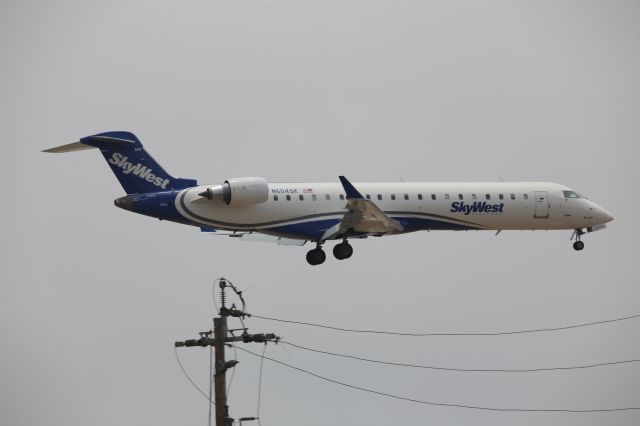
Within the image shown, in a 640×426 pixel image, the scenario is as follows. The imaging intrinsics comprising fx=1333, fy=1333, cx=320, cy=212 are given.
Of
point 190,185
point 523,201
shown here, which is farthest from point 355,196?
point 523,201

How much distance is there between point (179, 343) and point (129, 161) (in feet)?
43.8

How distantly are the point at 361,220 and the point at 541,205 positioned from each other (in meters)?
8.53

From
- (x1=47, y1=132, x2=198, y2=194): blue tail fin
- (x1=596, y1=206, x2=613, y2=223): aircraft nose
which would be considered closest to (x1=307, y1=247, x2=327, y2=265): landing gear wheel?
(x1=47, y1=132, x2=198, y2=194): blue tail fin

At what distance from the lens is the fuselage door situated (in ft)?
168

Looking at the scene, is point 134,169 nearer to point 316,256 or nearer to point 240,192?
point 240,192

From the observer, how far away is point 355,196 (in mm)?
45094

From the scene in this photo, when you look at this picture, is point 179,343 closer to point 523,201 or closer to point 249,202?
point 249,202

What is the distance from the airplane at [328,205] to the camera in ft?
148

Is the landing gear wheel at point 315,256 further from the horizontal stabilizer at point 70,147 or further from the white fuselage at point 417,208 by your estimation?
the horizontal stabilizer at point 70,147

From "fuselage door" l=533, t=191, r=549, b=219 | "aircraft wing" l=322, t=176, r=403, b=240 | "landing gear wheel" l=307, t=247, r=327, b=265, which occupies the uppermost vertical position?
"fuselage door" l=533, t=191, r=549, b=219

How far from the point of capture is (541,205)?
169 ft

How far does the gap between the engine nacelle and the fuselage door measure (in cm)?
1154

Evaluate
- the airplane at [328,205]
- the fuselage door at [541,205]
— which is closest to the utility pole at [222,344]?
the airplane at [328,205]

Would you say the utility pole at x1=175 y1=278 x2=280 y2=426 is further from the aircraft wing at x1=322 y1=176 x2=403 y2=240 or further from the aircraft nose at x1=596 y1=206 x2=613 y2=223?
the aircraft nose at x1=596 y1=206 x2=613 y2=223
